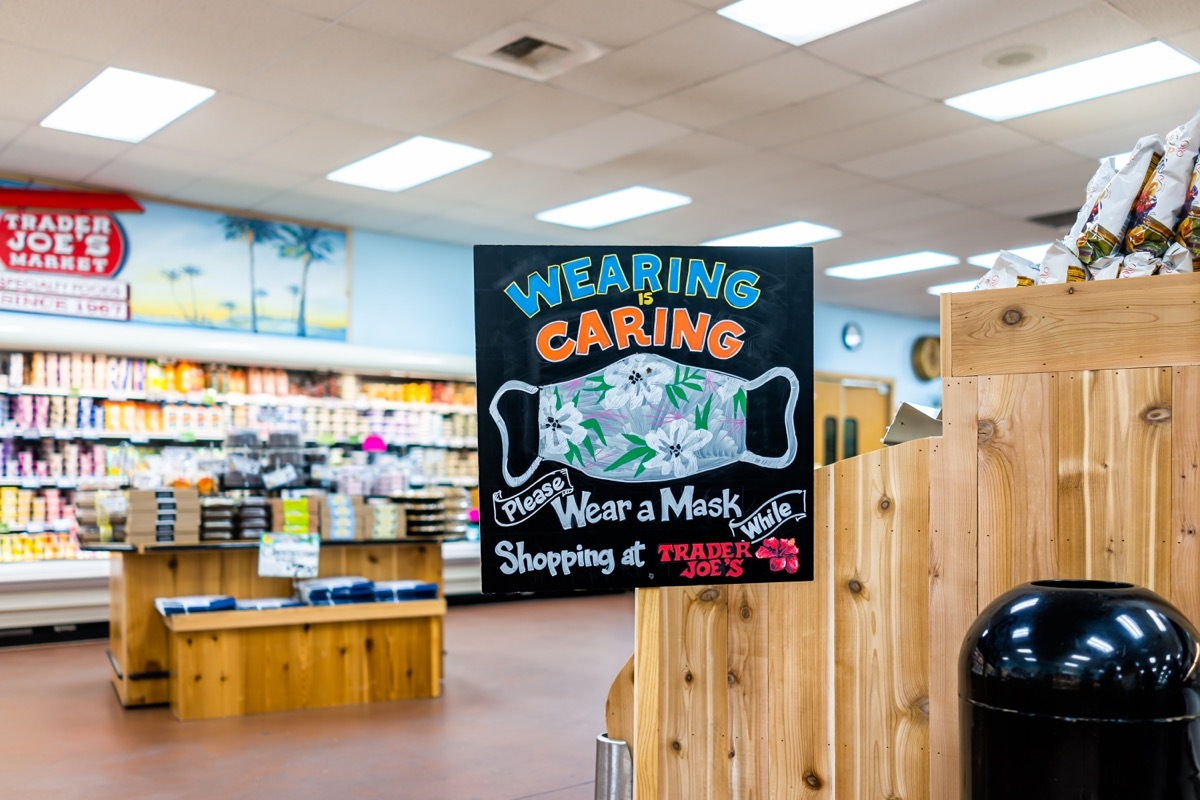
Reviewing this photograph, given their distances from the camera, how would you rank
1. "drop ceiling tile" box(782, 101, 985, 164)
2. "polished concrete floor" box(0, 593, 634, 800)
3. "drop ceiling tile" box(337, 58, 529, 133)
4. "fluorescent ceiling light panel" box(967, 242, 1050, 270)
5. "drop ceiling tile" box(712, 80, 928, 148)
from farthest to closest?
1. "fluorescent ceiling light panel" box(967, 242, 1050, 270)
2. "drop ceiling tile" box(782, 101, 985, 164)
3. "drop ceiling tile" box(712, 80, 928, 148)
4. "drop ceiling tile" box(337, 58, 529, 133)
5. "polished concrete floor" box(0, 593, 634, 800)

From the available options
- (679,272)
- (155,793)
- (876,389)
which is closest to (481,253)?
(679,272)

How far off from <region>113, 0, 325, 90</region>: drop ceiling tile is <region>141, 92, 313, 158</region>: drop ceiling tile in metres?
0.37

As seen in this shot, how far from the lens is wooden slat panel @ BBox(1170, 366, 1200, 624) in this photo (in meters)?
2.14

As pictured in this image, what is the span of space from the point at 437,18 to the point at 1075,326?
3391 millimetres

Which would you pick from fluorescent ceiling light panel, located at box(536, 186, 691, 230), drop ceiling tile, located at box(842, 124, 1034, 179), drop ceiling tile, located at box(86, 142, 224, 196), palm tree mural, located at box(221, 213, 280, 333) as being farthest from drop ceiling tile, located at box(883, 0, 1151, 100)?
palm tree mural, located at box(221, 213, 280, 333)

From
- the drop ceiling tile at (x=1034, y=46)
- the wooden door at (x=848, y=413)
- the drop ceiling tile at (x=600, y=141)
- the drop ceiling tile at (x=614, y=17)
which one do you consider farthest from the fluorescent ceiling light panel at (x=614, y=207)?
the wooden door at (x=848, y=413)

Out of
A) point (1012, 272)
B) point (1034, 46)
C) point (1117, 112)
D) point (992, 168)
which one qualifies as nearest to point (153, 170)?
point (1034, 46)

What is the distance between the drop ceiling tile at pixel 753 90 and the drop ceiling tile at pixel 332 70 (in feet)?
4.66

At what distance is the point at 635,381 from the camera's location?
7.75 ft

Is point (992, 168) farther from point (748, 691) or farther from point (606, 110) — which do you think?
point (748, 691)

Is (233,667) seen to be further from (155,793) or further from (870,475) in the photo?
(870,475)

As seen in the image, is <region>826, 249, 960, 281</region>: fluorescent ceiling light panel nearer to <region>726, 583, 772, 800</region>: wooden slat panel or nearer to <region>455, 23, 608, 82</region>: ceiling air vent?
<region>455, 23, 608, 82</region>: ceiling air vent

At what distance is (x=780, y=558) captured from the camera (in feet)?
7.99

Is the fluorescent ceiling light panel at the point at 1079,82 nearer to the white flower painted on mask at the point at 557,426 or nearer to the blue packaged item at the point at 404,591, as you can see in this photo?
the blue packaged item at the point at 404,591
